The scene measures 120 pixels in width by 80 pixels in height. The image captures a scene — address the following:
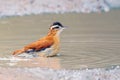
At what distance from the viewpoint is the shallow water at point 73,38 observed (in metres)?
11.4

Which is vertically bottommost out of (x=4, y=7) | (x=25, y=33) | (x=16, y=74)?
(x=16, y=74)

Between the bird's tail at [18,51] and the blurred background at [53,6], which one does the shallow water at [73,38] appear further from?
the blurred background at [53,6]

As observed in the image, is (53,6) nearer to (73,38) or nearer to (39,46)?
(73,38)

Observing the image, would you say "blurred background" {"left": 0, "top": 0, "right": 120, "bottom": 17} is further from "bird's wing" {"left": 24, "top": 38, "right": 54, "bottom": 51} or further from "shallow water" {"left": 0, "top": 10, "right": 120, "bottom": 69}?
"bird's wing" {"left": 24, "top": 38, "right": 54, "bottom": 51}

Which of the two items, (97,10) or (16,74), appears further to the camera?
(97,10)

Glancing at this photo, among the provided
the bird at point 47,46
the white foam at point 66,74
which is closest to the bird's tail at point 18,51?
the bird at point 47,46

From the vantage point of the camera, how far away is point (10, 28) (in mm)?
16906

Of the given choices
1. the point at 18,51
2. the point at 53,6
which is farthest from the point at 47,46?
the point at 53,6

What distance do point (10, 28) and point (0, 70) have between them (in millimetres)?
6854

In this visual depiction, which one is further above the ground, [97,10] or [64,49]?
[97,10]

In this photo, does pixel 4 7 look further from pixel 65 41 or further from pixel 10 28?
pixel 65 41

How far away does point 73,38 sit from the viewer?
14.2 m

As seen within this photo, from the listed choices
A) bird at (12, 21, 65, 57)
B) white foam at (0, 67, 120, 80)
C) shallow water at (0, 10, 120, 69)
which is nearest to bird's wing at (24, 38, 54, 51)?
bird at (12, 21, 65, 57)

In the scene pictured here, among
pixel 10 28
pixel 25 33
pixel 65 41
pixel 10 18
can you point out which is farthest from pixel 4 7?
pixel 65 41
